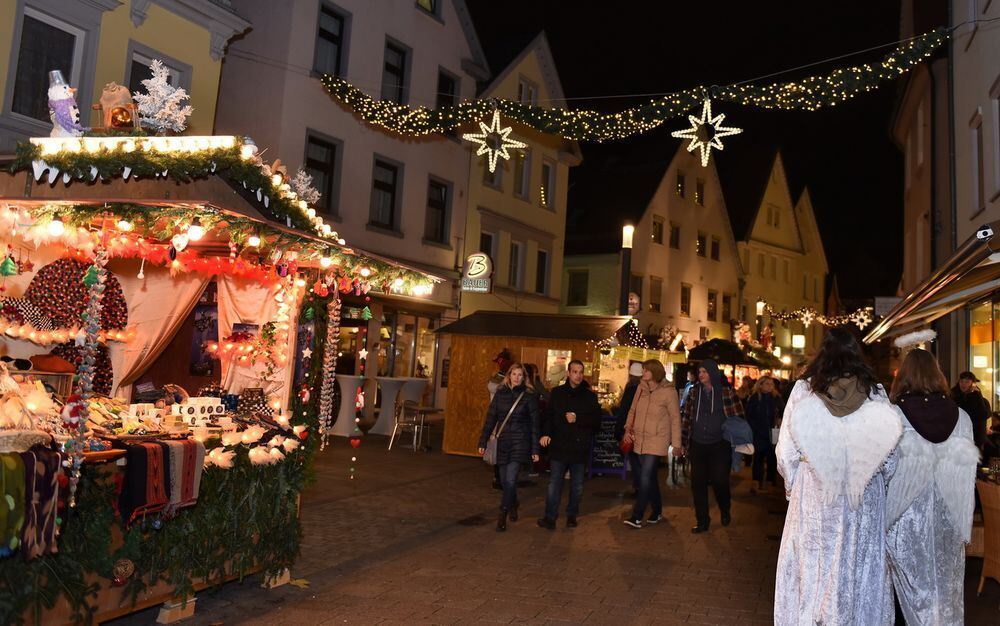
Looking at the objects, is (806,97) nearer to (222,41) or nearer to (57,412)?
(57,412)

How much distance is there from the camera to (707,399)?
10078 mm

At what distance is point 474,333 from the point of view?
15484 mm

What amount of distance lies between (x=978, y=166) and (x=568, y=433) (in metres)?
9.55

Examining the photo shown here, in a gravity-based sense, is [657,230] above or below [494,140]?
above

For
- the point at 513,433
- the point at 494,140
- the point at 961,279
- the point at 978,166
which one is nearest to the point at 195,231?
the point at 513,433

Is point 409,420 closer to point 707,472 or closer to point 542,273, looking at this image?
point 707,472

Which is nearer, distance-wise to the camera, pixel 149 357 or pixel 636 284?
pixel 149 357

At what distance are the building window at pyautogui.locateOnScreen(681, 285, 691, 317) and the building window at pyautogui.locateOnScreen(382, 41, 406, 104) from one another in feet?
57.3

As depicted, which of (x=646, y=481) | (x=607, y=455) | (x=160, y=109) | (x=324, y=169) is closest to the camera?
(x=160, y=109)

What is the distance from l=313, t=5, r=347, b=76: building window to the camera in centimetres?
2065

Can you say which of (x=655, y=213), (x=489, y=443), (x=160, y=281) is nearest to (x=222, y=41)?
(x=160, y=281)

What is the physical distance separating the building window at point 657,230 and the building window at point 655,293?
1570 mm

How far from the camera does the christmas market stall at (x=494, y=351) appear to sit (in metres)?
15.2

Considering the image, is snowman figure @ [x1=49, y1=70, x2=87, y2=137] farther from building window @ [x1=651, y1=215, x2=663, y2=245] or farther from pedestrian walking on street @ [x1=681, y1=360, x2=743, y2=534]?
building window @ [x1=651, y1=215, x2=663, y2=245]
